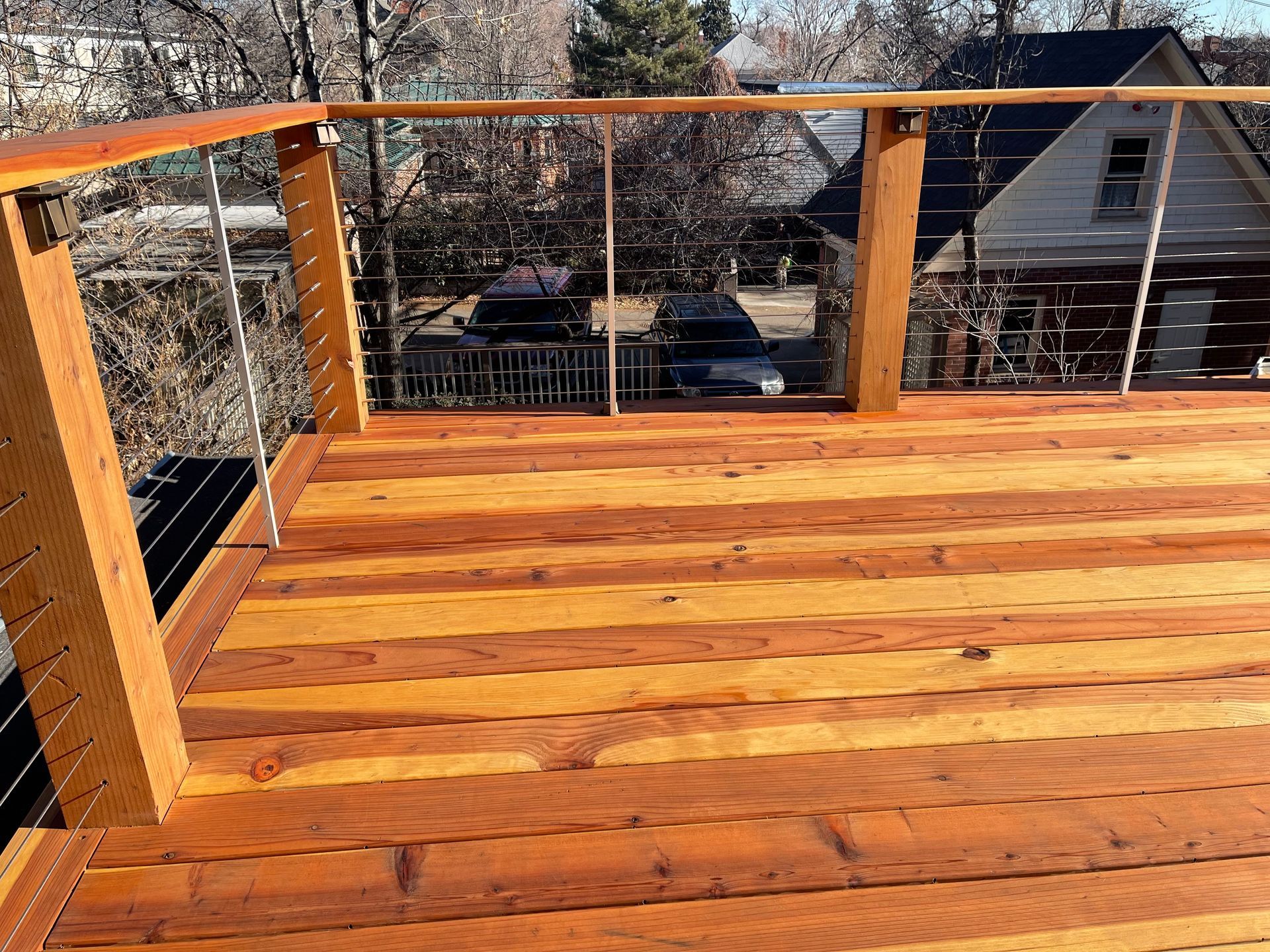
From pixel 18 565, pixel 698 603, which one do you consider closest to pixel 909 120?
pixel 698 603

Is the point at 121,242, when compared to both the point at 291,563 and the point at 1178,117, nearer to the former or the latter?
the point at 291,563

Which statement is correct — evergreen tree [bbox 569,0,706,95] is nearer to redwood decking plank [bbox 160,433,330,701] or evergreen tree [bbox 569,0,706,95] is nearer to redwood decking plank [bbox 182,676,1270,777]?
redwood decking plank [bbox 160,433,330,701]

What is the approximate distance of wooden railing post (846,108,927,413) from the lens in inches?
120

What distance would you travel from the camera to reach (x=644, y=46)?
22297 mm

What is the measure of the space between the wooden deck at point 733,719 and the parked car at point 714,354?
6.70 m

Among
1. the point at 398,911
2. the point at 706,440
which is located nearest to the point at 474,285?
the point at 706,440

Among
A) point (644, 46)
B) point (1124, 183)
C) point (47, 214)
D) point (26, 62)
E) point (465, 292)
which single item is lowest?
point (465, 292)

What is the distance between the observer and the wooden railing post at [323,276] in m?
2.89

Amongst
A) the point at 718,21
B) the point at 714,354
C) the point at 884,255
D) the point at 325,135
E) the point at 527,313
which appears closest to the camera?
the point at 325,135

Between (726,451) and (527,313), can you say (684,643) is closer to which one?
(726,451)

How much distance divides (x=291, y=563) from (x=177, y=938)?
1145 millimetres

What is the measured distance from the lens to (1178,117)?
3074 millimetres

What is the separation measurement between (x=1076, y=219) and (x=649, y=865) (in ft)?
40.2

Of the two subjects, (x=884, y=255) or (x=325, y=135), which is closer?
(x=325, y=135)
